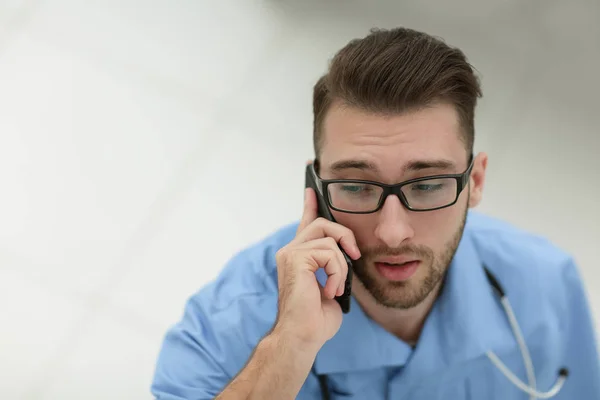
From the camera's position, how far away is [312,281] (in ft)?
3.60

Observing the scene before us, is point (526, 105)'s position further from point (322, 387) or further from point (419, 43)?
point (322, 387)

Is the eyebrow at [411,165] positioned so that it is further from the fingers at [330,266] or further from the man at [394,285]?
the fingers at [330,266]

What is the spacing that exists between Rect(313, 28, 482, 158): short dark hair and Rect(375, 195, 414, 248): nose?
158 mm

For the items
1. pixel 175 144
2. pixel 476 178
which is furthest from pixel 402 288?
pixel 175 144

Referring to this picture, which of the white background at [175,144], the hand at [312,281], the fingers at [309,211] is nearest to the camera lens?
the hand at [312,281]

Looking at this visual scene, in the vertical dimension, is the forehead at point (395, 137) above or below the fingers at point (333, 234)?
above

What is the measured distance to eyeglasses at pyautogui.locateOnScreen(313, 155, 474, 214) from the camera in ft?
3.63

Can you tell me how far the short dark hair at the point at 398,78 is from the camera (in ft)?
3.72

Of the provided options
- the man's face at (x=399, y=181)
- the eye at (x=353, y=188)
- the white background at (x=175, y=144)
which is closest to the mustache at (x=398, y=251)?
the man's face at (x=399, y=181)

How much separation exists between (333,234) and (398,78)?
29cm

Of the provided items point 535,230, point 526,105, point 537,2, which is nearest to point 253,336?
point 535,230

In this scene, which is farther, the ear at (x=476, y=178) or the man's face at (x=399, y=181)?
the ear at (x=476, y=178)

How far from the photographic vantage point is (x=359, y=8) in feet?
8.63

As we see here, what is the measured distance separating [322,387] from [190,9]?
6.14 feet
